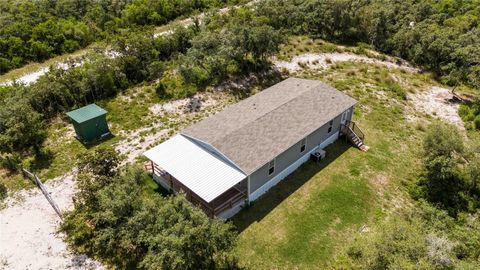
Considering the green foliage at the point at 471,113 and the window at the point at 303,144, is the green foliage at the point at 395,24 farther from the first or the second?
the window at the point at 303,144

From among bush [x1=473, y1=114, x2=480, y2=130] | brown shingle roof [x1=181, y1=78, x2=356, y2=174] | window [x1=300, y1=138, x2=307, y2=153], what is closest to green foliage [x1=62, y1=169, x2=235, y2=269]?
brown shingle roof [x1=181, y1=78, x2=356, y2=174]

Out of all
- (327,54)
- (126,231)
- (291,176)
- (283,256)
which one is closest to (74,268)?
(126,231)

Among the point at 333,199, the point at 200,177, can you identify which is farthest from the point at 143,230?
the point at 333,199

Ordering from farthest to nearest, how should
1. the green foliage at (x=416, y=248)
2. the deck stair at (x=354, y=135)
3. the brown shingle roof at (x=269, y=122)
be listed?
the deck stair at (x=354, y=135)
the brown shingle roof at (x=269, y=122)
the green foliage at (x=416, y=248)

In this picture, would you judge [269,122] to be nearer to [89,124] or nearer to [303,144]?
[303,144]

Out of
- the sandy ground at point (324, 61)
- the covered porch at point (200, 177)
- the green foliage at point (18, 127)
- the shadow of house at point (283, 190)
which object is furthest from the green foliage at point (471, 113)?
the green foliage at point (18, 127)

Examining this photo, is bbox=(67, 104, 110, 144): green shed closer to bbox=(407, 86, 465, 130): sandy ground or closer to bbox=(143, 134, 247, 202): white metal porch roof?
bbox=(143, 134, 247, 202): white metal porch roof
